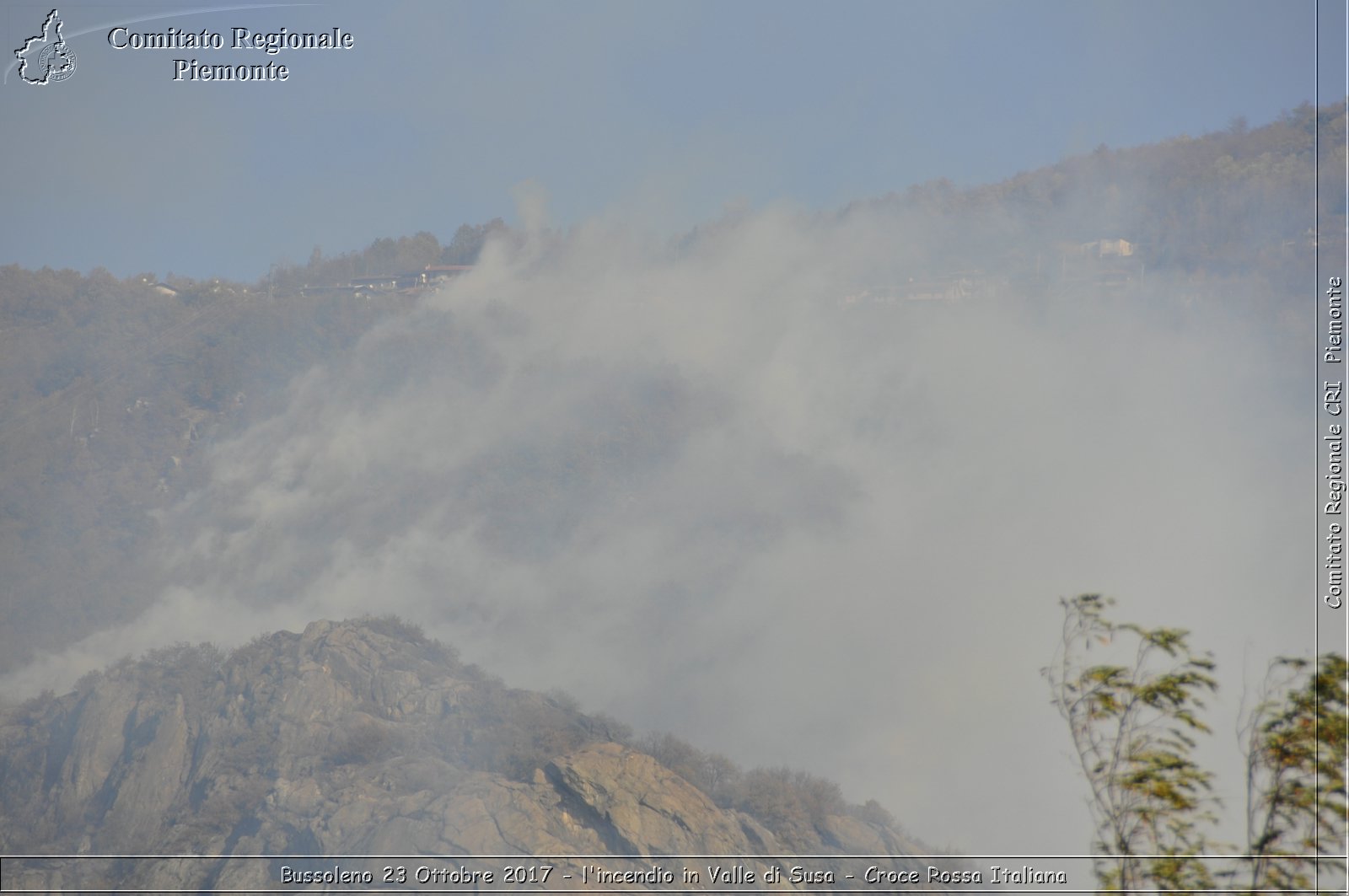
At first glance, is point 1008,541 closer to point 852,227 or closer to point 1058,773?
point 1058,773

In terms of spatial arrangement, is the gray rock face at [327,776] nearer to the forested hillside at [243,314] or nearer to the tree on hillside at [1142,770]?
the tree on hillside at [1142,770]

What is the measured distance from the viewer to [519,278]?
97562 mm

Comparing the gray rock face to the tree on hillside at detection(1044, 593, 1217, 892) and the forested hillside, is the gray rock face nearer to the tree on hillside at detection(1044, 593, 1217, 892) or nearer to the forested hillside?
the tree on hillside at detection(1044, 593, 1217, 892)

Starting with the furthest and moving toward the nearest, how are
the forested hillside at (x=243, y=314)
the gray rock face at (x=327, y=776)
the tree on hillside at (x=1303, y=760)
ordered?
the forested hillside at (x=243, y=314), the gray rock face at (x=327, y=776), the tree on hillside at (x=1303, y=760)

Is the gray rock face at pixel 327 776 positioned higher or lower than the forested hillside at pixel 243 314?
lower

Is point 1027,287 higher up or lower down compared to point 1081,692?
higher up

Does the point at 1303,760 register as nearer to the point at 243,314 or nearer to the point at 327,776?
the point at 327,776

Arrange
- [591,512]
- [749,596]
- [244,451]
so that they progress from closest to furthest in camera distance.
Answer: [749,596], [591,512], [244,451]

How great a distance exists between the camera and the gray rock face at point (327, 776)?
Result: 83.3 ft

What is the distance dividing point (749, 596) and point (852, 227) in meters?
54.2

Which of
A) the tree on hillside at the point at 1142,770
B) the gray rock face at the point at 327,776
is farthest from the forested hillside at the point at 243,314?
the tree on hillside at the point at 1142,770

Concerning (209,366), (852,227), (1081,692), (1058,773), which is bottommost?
(1081,692)

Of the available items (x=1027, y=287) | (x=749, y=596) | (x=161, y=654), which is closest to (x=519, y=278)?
(x=1027, y=287)

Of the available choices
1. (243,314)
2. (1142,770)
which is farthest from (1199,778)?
(243,314)
